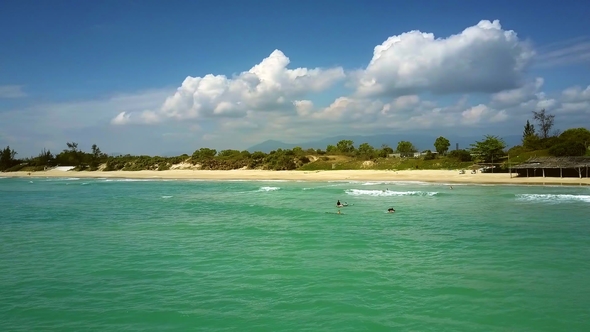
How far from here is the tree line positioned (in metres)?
59.0

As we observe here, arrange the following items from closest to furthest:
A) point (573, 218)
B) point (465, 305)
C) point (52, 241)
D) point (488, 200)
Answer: point (465, 305) < point (52, 241) < point (573, 218) < point (488, 200)

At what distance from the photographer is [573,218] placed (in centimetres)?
2314

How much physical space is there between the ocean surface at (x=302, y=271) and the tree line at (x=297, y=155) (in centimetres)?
3512

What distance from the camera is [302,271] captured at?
1383cm

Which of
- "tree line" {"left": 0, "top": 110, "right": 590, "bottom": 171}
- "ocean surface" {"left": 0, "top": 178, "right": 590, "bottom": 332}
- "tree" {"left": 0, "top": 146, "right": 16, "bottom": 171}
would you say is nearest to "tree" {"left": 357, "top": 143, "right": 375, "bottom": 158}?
"tree line" {"left": 0, "top": 110, "right": 590, "bottom": 171}


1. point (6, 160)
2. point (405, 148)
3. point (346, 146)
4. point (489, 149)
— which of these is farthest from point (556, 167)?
point (6, 160)

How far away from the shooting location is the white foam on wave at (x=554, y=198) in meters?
31.0

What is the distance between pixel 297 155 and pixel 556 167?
4634cm

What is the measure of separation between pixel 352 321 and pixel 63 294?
8205mm

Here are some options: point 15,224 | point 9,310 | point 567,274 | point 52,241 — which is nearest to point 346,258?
point 567,274

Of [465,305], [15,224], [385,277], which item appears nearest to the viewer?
[465,305]

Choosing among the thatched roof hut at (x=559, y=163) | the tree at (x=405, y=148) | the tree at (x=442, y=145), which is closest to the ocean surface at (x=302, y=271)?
the thatched roof hut at (x=559, y=163)

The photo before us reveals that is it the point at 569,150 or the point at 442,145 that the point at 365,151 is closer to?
the point at 442,145

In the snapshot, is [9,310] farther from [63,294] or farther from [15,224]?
[15,224]
